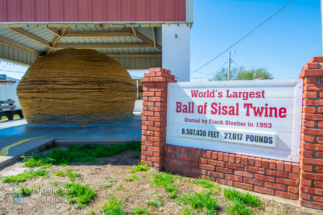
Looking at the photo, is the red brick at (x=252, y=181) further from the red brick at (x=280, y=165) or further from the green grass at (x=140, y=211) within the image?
the green grass at (x=140, y=211)

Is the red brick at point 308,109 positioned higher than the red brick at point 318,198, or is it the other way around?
the red brick at point 308,109

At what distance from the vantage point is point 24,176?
3.20 meters

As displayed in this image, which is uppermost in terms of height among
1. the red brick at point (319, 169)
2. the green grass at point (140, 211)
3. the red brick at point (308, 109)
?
the red brick at point (308, 109)


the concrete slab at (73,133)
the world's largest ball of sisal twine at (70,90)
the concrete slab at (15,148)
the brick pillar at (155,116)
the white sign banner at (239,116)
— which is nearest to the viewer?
the white sign banner at (239,116)

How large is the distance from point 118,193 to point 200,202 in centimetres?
112

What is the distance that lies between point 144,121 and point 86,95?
5.28m

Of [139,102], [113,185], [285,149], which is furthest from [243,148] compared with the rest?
[139,102]

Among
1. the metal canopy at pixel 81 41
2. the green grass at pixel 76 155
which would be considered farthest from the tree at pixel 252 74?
the green grass at pixel 76 155

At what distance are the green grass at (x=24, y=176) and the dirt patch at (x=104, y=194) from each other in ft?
0.29

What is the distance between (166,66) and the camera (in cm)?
565

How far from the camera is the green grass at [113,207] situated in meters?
2.24

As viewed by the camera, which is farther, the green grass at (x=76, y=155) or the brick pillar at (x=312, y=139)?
the green grass at (x=76, y=155)

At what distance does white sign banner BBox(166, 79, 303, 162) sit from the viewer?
2727 millimetres

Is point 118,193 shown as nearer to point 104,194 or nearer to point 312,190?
point 104,194
